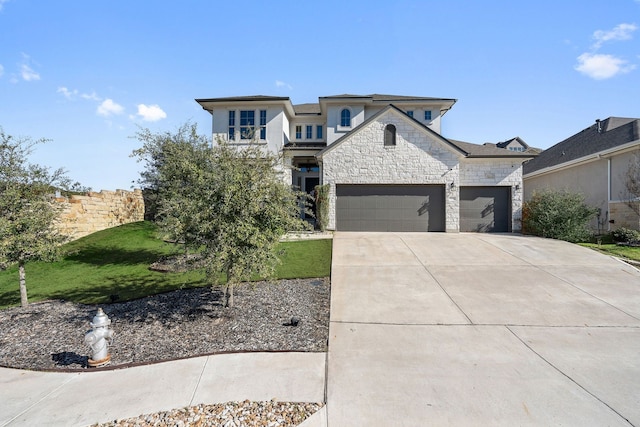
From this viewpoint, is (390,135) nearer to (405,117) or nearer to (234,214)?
(405,117)

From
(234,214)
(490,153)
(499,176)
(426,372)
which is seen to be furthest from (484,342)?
(490,153)

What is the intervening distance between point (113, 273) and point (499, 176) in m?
18.1

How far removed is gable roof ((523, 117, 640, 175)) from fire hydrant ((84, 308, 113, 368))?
21492mm

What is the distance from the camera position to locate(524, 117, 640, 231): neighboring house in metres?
14.7

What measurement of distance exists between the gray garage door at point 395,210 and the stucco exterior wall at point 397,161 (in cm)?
40

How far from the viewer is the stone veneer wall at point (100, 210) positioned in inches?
507

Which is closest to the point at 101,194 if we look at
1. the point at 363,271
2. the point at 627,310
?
the point at 363,271

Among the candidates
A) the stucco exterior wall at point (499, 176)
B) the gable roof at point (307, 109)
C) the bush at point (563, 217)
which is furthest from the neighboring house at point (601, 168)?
the gable roof at point (307, 109)

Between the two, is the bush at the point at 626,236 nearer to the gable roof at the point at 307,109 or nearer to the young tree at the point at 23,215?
the gable roof at the point at 307,109

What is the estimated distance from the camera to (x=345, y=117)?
2045 cm

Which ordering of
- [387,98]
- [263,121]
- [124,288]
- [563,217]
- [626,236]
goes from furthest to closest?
[387,98], [263,121], [563,217], [626,236], [124,288]

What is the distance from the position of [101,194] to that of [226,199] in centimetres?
1285

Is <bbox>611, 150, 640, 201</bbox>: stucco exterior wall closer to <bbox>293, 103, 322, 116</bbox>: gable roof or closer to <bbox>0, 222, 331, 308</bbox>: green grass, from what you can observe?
<bbox>0, 222, 331, 308</bbox>: green grass

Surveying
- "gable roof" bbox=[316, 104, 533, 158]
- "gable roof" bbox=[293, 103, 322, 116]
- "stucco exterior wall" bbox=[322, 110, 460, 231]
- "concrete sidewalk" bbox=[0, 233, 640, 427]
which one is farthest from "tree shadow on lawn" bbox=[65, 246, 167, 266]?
"gable roof" bbox=[293, 103, 322, 116]
